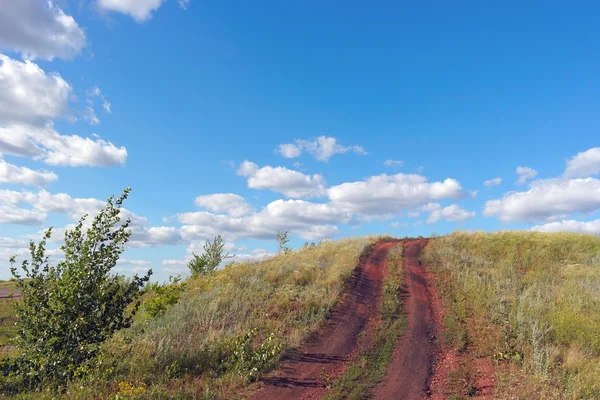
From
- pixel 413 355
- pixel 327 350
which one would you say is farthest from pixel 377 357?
pixel 327 350

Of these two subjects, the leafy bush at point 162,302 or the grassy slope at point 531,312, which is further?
the leafy bush at point 162,302

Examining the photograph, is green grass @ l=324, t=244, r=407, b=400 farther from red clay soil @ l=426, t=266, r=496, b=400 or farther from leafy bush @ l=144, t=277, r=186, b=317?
leafy bush @ l=144, t=277, r=186, b=317

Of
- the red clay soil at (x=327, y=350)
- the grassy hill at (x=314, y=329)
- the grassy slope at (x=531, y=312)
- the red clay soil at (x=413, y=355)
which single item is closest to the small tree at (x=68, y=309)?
the grassy hill at (x=314, y=329)

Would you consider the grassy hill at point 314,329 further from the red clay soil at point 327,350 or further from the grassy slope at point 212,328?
the red clay soil at point 327,350

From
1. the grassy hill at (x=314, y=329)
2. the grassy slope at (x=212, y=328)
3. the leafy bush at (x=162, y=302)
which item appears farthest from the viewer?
the leafy bush at (x=162, y=302)

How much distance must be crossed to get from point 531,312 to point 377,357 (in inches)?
236

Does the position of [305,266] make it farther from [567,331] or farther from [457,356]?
[567,331]

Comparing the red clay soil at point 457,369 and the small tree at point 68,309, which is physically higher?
the small tree at point 68,309

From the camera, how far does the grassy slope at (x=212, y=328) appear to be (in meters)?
8.87

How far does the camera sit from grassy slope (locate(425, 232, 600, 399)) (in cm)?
939

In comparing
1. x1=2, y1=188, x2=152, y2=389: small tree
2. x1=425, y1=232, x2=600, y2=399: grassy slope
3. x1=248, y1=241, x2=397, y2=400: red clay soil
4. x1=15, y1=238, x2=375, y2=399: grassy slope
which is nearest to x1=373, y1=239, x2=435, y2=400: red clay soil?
x1=425, y1=232, x2=600, y2=399: grassy slope

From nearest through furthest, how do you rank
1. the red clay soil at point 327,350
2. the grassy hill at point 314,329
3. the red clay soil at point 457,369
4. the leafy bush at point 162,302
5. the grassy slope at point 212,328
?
the grassy slope at point 212,328, the grassy hill at point 314,329, the red clay soil at point 457,369, the red clay soil at point 327,350, the leafy bush at point 162,302

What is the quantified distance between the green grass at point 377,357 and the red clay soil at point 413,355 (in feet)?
0.77

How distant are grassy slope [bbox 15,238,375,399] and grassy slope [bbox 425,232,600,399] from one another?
5390mm
